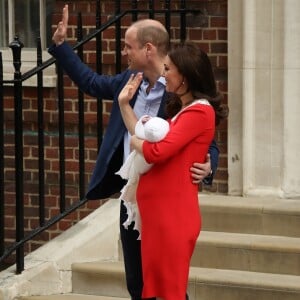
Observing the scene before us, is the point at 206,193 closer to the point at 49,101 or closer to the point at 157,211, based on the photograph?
the point at 49,101

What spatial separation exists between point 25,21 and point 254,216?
8.18 feet

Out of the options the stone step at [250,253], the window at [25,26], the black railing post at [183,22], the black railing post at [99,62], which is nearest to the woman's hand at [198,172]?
the stone step at [250,253]

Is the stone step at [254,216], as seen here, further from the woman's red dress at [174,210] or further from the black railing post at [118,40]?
the woman's red dress at [174,210]

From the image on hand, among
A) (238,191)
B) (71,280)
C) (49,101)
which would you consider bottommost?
(71,280)

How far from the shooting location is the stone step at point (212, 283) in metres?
6.05

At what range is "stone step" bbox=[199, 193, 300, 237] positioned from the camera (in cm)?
669

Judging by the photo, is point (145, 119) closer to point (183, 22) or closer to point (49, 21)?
point (183, 22)

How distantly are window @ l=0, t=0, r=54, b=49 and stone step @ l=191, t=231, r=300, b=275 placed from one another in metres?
2.29

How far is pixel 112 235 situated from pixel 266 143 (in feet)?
3.74

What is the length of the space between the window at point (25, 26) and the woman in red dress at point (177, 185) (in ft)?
10.2

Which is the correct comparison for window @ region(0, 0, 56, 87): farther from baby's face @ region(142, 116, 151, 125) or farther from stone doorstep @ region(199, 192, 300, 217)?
baby's face @ region(142, 116, 151, 125)

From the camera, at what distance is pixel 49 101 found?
768 cm

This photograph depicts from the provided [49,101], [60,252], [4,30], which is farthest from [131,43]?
[4,30]

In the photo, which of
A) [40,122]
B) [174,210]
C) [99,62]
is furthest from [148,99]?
[99,62]
